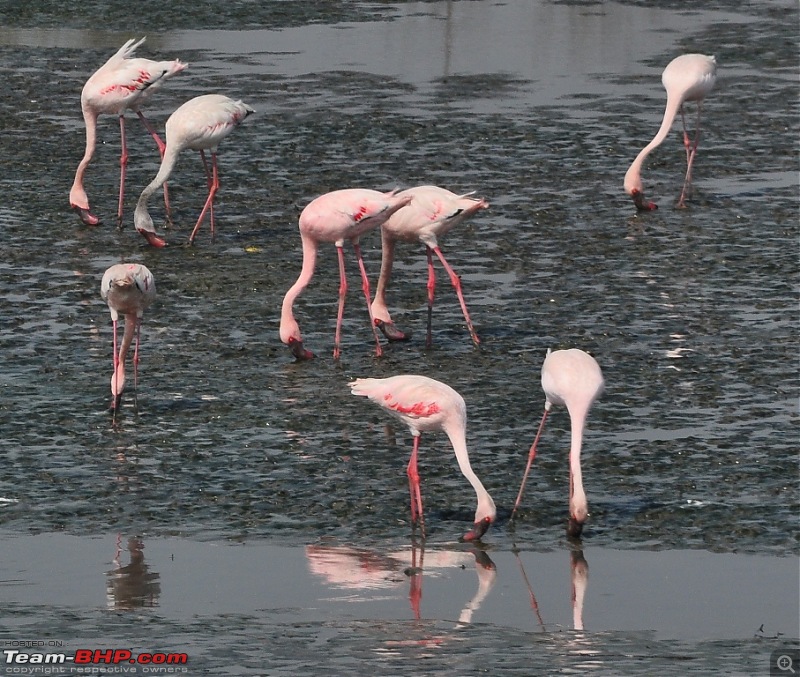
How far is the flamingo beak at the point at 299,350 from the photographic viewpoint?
9547mm

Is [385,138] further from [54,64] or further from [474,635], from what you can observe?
[474,635]

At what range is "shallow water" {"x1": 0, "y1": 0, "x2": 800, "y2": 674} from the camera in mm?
6352

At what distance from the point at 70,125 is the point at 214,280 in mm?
5560

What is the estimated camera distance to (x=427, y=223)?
9969mm

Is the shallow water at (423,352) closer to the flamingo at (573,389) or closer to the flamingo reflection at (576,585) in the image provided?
the flamingo reflection at (576,585)

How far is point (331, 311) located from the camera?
35.3 feet

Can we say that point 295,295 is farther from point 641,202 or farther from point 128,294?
point 641,202

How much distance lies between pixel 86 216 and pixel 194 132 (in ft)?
4.08

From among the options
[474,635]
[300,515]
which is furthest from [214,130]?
[474,635]

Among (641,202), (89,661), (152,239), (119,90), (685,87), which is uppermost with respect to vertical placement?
(685,87)

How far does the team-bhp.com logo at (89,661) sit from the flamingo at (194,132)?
266 inches

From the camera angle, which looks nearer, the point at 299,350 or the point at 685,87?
the point at 299,350

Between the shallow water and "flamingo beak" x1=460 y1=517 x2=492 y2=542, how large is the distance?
3.5 inches

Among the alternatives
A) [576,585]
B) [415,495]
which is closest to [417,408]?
[415,495]
